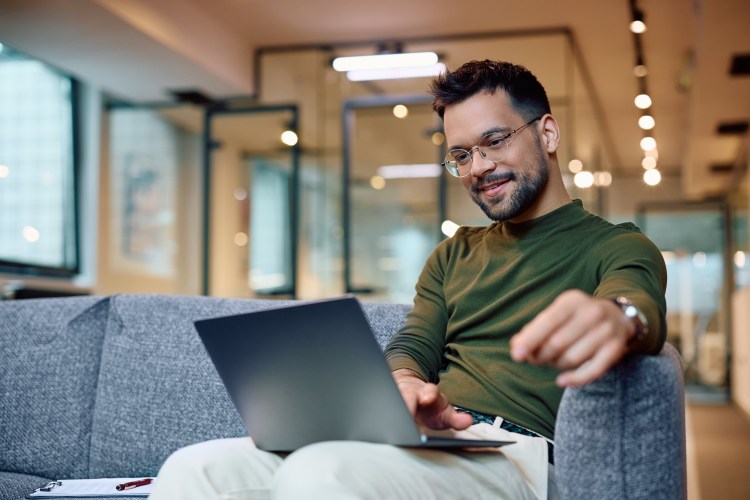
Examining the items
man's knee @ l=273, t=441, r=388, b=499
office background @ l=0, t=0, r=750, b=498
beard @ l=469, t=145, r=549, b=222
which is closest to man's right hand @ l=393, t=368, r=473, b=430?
man's knee @ l=273, t=441, r=388, b=499

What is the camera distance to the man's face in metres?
1.57

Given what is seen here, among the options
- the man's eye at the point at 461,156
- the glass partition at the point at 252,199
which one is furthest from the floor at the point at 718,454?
the glass partition at the point at 252,199

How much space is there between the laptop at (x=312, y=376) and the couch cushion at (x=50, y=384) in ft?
2.94

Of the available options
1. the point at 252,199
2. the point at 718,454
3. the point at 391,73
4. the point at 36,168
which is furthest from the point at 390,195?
the point at 718,454

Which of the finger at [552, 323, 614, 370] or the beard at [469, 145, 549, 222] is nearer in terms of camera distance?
the finger at [552, 323, 614, 370]

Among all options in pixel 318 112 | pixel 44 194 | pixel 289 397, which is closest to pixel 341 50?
pixel 318 112

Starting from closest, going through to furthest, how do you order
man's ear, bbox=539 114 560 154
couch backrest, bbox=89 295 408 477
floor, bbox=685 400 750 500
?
man's ear, bbox=539 114 560 154 < couch backrest, bbox=89 295 408 477 < floor, bbox=685 400 750 500

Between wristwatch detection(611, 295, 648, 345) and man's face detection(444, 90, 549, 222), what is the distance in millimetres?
508

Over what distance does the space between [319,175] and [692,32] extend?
3098mm

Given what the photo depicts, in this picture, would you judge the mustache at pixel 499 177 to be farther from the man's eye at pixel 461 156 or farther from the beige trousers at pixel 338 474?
the beige trousers at pixel 338 474

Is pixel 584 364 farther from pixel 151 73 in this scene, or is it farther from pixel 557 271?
pixel 151 73

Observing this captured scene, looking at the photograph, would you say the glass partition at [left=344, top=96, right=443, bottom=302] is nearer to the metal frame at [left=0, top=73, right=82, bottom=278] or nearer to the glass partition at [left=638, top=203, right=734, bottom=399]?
the metal frame at [left=0, top=73, right=82, bottom=278]

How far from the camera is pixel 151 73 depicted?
6359mm

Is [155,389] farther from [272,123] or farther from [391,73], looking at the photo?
[272,123]
